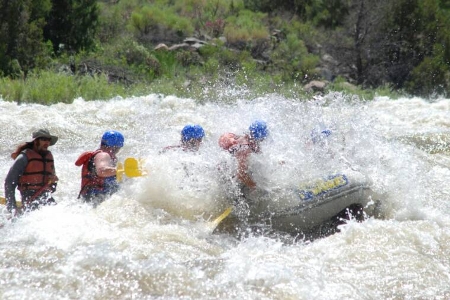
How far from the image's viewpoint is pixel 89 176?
16.9ft

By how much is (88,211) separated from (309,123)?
2849 millimetres

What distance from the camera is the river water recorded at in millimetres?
3641

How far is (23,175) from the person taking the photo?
4871 mm

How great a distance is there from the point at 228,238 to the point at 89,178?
136cm

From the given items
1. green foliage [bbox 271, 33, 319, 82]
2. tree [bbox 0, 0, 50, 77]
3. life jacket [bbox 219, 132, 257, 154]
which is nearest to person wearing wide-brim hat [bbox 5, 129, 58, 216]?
life jacket [bbox 219, 132, 257, 154]

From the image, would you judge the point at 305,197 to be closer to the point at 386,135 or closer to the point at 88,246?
the point at 88,246

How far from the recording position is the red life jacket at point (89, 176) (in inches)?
201

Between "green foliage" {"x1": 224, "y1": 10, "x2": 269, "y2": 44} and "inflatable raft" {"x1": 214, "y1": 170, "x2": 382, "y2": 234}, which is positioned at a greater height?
"inflatable raft" {"x1": 214, "y1": 170, "x2": 382, "y2": 234}

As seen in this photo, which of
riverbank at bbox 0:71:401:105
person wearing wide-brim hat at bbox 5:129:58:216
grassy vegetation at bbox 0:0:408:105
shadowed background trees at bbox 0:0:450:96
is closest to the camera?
person wearing wide-brim hat at bbox 5:129:58:216

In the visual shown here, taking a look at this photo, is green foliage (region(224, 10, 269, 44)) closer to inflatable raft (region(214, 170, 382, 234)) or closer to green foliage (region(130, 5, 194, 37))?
green foliage (region(130, 5, 194, 37))

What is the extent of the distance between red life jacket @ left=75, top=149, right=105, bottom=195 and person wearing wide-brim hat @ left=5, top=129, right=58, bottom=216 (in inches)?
10.9

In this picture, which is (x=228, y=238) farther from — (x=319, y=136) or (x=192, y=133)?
(x=319, y=136)

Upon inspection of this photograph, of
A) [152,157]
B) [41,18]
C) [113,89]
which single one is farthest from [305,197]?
[41,18]

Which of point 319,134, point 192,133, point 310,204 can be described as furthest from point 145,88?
point 310,204
